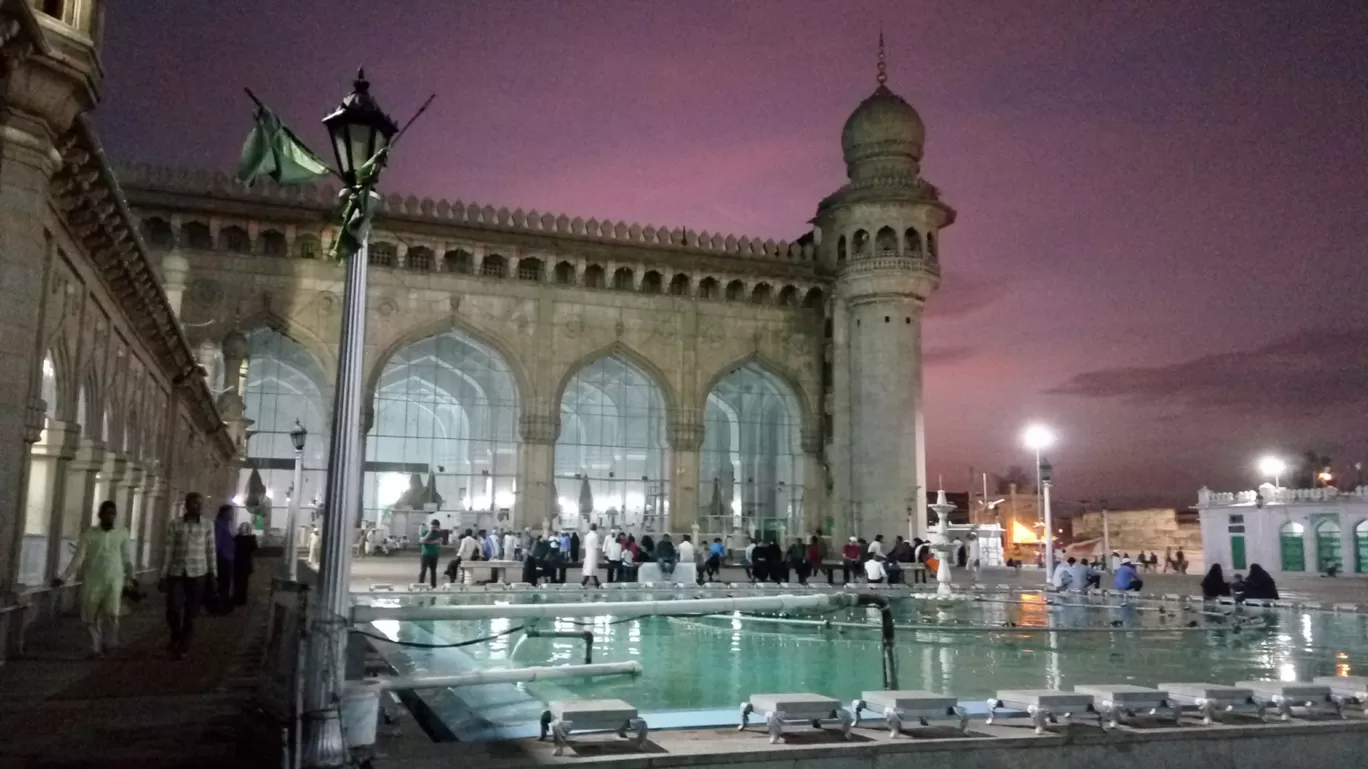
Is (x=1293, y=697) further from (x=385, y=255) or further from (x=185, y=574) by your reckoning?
(x=385, y=255)

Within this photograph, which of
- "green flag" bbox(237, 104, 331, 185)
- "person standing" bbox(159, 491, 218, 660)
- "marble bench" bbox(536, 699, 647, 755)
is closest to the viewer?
"marble bench" bbox(536, 699, 647, 755)

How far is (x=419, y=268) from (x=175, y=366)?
9.16m

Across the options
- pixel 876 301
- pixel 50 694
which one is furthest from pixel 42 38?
pixel 876 301

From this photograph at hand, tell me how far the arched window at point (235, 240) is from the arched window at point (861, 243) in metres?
14.5

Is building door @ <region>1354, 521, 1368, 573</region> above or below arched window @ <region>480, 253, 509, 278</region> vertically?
below

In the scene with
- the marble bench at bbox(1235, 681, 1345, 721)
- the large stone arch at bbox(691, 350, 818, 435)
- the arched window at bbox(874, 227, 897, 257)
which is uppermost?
the arched window at bbox(874, 227, 897, 257)

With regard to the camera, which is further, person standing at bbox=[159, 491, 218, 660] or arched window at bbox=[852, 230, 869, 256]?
arched window at bbox=[852, 230, 869, 256]

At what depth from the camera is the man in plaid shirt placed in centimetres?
657

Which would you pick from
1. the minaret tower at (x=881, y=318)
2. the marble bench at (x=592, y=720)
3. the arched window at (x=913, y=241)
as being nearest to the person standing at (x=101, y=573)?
the marble bench at (x=592, y=720)

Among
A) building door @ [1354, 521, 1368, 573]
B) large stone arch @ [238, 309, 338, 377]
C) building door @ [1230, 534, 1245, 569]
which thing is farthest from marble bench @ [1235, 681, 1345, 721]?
building door @ [1230, 534, 1245, 569]

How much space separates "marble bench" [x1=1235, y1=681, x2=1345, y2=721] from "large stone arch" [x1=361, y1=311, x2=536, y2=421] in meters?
20.0

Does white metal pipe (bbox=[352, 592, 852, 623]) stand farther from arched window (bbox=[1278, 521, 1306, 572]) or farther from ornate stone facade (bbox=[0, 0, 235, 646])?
arched window (bbox=[1278, 521, 1306, 572])

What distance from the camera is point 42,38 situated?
568 centimetres

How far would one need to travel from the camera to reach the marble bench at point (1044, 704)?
434 cm
